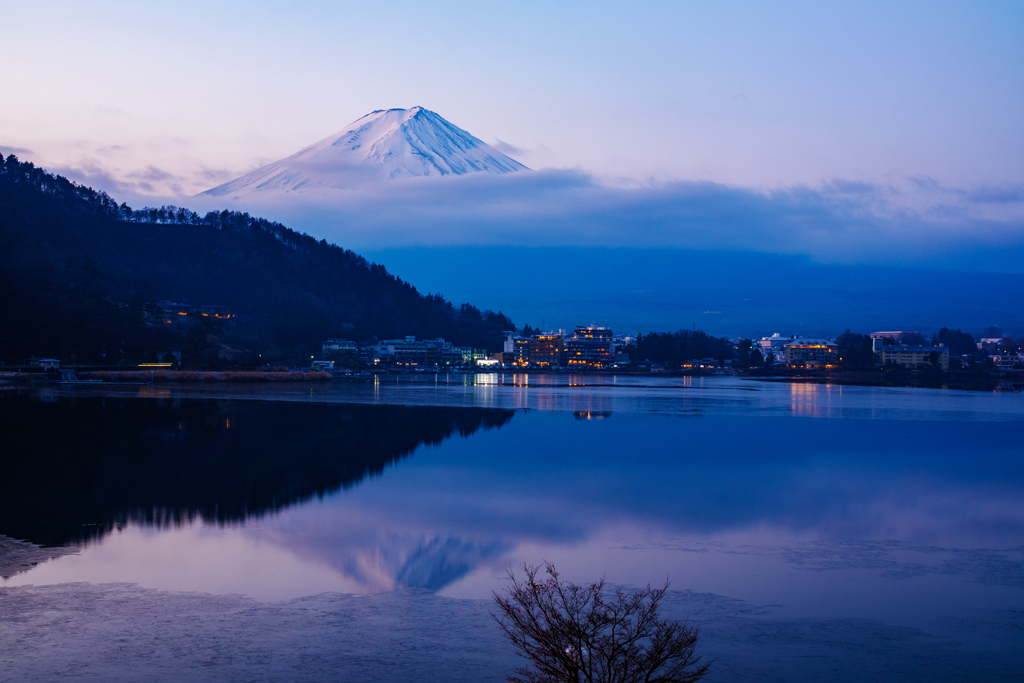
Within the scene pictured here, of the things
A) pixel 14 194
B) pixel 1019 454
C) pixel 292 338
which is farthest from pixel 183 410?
pixel 14 194

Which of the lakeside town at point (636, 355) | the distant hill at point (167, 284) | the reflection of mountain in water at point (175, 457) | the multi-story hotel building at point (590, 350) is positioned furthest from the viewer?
the multi-story hotel building at point (590, 350)

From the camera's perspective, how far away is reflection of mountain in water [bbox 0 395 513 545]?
36.9 ft

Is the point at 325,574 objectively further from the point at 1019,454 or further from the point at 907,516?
the point at 1019,454

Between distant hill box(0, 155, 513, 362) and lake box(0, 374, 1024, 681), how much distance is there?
38670 millimetres

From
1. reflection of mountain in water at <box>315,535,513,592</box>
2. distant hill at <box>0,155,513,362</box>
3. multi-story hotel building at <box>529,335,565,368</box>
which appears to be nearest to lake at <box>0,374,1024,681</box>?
reflection of mountain in water at <box>315,535,513,592</box>

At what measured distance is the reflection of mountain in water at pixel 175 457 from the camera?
36.9ft

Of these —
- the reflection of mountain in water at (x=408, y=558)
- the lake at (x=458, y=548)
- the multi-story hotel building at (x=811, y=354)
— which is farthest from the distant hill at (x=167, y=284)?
the reflection of mountain in water at (x=408, y=558)

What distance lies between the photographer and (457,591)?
7.88 meters

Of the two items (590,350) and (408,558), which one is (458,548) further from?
(590,350)

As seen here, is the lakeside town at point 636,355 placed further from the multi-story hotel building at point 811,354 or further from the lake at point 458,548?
the lake at point 458,548

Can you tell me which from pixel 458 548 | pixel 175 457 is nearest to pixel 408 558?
pixel 458 548

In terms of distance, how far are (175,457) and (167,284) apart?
9324cm

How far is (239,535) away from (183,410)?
1898cm

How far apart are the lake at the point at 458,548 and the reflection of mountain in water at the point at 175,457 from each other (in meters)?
0.08
